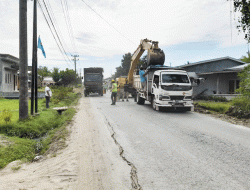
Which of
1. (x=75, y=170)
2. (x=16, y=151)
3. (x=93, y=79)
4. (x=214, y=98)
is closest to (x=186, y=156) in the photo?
(x=75, y=170)

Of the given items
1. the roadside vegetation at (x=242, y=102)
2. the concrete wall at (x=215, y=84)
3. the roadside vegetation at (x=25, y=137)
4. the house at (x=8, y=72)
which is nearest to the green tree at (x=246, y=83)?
the roadside vegetation at (x=242, y=102)

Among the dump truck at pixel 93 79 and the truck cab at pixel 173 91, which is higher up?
the dump truck at pixel 93 79

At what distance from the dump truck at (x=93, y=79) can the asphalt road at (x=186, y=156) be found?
20.9 metres

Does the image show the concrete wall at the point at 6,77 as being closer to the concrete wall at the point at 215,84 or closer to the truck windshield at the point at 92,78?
the truck windshield at the point at 92,78

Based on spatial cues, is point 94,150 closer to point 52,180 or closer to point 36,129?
point 52,180

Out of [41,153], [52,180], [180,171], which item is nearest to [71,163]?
[52,180]

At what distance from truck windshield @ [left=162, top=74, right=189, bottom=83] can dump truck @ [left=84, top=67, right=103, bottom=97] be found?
1711cm

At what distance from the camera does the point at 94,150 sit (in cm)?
520

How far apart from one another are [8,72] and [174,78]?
2115 cm

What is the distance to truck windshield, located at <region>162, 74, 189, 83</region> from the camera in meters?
11.9

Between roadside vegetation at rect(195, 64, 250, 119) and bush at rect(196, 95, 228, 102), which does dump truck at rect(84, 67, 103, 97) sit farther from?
roadside vegetation at rect(195, 64, 250, 119)

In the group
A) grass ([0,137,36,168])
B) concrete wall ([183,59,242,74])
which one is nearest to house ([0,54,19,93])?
grass ([0,137,36,168])

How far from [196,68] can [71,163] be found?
25.0 meters

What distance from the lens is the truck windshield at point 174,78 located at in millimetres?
11938
